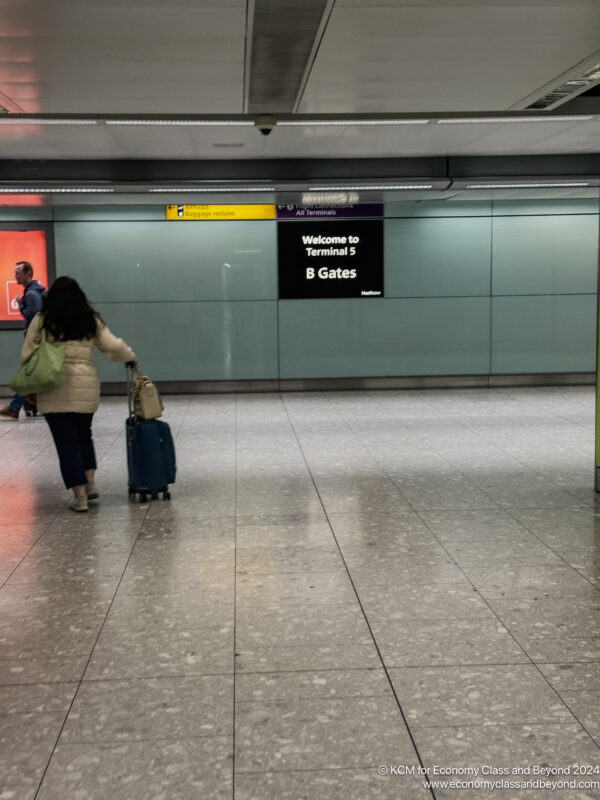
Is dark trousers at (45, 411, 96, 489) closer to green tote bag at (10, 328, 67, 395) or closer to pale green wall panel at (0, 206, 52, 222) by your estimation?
green tote bag at (10, 328, 67, 395)

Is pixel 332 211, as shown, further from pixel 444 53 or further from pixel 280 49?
pixel 280 49

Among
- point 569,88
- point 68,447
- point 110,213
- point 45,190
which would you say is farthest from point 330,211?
point 68,447

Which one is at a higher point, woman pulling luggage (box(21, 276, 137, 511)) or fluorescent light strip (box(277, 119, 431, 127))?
fluorescent light strip (box(277, 119, 431, 127))

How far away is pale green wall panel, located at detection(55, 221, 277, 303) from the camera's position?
50.5 ft

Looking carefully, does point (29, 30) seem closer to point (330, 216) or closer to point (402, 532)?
point (402, 532)

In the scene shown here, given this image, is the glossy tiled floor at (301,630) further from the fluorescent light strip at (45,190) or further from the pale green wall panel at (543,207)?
the pale green wall panel at (543,207)

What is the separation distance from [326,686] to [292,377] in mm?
12135

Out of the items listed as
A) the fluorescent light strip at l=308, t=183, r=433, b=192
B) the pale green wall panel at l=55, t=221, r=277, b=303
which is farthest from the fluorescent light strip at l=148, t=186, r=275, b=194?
the pale green wall panel at l=55, t=221, r=277, b=303

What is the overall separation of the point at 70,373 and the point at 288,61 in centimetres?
287

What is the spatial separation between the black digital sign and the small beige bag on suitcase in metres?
8.48

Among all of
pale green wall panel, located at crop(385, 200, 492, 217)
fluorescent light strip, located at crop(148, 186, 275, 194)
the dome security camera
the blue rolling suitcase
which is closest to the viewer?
the blue rolling suitcase

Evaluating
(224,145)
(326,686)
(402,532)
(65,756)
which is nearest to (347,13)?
(402,532)

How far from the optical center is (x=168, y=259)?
1549cm

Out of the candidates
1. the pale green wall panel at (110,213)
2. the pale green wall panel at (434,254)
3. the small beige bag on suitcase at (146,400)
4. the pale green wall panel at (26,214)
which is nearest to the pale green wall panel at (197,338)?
the pale green wall panel at (110,213)
